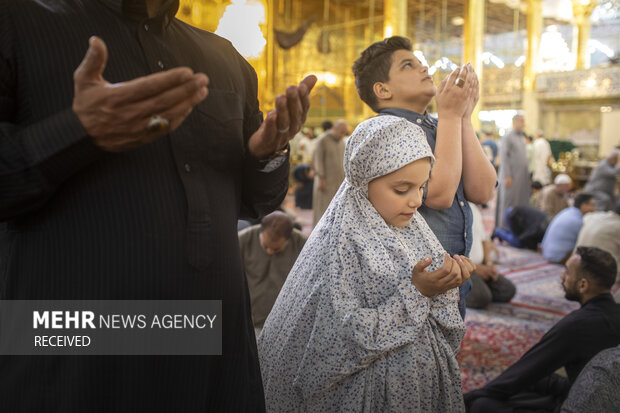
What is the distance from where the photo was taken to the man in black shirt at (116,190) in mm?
741

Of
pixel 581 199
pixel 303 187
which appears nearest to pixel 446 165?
pixel 581 199

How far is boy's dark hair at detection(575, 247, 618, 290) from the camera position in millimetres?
2369

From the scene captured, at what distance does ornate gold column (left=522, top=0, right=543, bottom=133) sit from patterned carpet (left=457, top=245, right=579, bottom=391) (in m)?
10.3

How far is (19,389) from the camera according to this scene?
818 mm

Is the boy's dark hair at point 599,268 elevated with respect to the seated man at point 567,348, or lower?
elevated

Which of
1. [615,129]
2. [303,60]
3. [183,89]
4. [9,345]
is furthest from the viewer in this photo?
Answer: [615,129]

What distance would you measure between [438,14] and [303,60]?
505 cm

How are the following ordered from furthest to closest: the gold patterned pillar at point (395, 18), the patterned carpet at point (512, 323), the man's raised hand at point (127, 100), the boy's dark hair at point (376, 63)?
the gold patterned pillar at point (395, 18) → the patterned carpet at point (512, 323) → the boy's dark hair at point (376, 63) → the man's raised hand at point (127, 100)

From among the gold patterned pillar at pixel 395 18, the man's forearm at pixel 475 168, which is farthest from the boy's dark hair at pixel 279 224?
the gold patterned pillar at pixel 395 18

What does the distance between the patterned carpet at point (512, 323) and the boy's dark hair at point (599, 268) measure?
2.68 ft

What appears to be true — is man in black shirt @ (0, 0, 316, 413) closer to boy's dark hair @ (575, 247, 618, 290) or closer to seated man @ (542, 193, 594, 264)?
boy's dark hair @ (575, 247, 618, 290)

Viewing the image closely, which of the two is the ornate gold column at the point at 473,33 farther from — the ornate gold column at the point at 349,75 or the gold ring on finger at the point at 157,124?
the gold ring on finger at the point at 157,124

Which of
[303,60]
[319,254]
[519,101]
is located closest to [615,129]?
[519,101]

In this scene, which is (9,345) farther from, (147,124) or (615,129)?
(615,129)
